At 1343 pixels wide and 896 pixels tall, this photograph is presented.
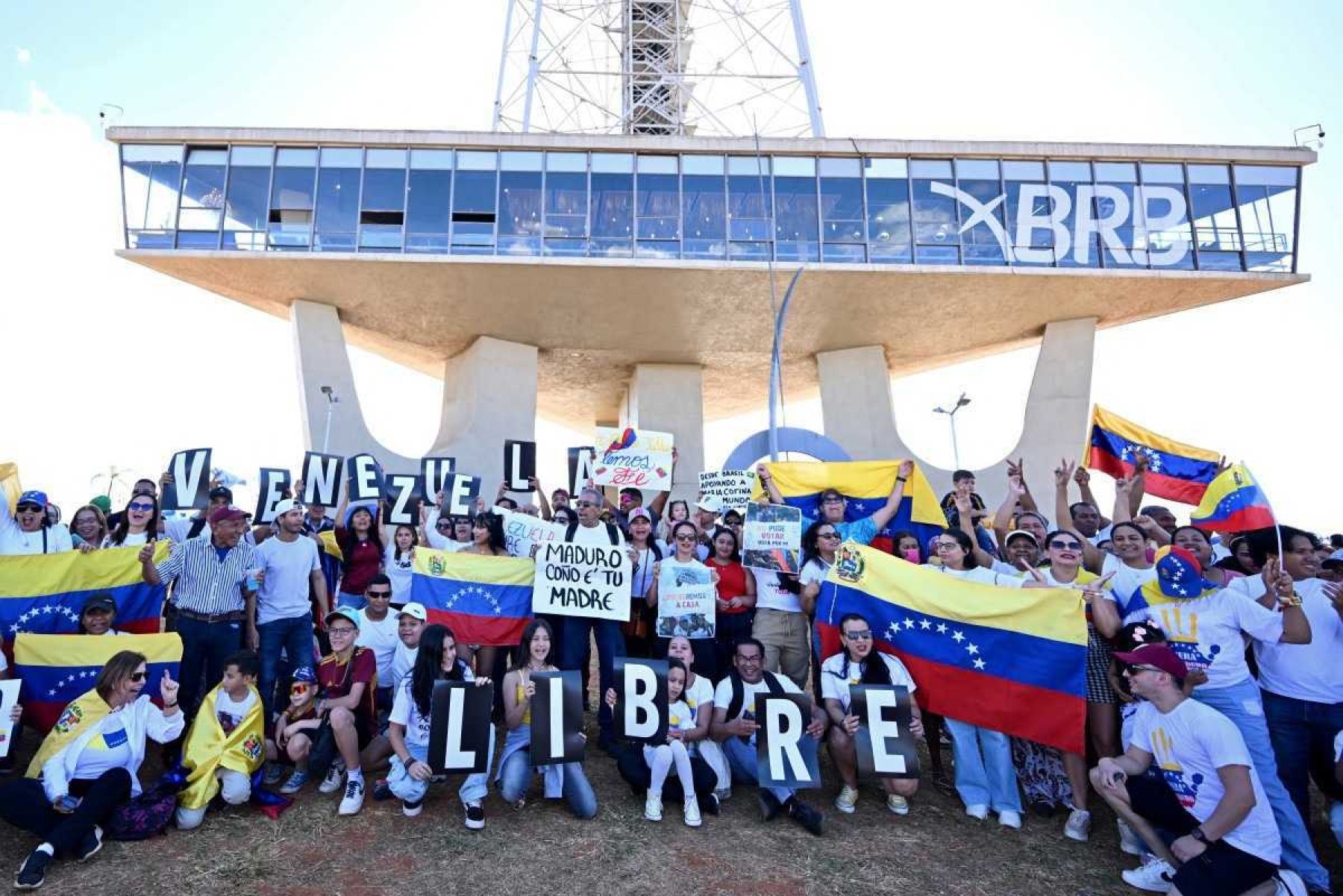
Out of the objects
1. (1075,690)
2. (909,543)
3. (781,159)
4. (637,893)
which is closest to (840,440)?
(781,159)

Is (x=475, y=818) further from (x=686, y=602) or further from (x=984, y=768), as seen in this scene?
(x=984, y=768)

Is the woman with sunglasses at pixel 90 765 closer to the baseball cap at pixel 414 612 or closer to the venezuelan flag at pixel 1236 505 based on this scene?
the baseball cap at pixel 414 612

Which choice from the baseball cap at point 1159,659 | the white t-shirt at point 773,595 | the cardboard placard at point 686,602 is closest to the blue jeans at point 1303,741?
the baseball cap at point 1159,659

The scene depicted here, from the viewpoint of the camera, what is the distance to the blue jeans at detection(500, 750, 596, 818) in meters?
5.82

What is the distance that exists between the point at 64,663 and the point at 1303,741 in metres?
9.19

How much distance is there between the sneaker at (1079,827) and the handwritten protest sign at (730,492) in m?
5.89

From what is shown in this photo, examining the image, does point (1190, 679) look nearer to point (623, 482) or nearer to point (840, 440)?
point (623, 482)

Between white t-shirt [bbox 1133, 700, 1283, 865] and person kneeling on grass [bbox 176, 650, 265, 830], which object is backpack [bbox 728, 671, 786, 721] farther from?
person kneeling on grass [bbox 176, 650, 265, 830]

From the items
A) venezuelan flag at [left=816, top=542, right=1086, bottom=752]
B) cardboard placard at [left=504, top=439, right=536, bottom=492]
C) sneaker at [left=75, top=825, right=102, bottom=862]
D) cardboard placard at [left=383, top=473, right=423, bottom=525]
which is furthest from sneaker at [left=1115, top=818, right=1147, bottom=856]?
cardboard placard at [left=504, top=439, right=536, bottom=492]

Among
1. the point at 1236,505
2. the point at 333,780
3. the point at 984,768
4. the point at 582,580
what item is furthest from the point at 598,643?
the point at 1236,505

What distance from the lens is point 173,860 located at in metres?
5.07

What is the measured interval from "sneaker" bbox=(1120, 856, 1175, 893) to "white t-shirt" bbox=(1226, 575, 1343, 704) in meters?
1.50

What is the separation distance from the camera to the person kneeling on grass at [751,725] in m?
5.86

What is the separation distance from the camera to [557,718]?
18.8ft
